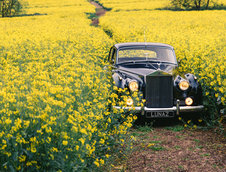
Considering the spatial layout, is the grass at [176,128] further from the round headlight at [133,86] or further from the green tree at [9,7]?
the green tree at [9,7]

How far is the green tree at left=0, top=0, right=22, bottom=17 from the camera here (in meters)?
47.2

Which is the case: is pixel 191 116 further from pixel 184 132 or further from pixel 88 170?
pixel 88 170

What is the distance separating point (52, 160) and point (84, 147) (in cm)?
36

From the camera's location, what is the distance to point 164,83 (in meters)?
6.14

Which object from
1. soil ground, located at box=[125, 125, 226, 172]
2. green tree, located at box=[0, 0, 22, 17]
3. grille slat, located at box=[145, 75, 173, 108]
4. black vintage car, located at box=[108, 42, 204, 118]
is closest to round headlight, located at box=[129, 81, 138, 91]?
black vintage car, located at box=[108, 42, 204, 118]

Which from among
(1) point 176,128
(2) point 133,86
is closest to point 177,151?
(1) point 176,128

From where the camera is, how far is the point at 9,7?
157 ft

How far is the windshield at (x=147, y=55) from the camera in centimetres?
748

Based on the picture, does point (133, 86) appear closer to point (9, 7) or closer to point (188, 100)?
point (188, 100)

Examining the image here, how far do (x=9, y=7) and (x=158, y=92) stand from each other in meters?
47.0

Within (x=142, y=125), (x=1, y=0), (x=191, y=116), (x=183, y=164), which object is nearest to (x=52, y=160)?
(x=183, y=164)

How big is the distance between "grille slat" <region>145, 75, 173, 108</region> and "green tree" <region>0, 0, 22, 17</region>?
149ft

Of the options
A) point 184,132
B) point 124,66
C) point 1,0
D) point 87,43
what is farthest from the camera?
point 1,0

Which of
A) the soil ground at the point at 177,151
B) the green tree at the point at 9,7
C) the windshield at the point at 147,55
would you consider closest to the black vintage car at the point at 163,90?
the soil ground at the point at 177,151
